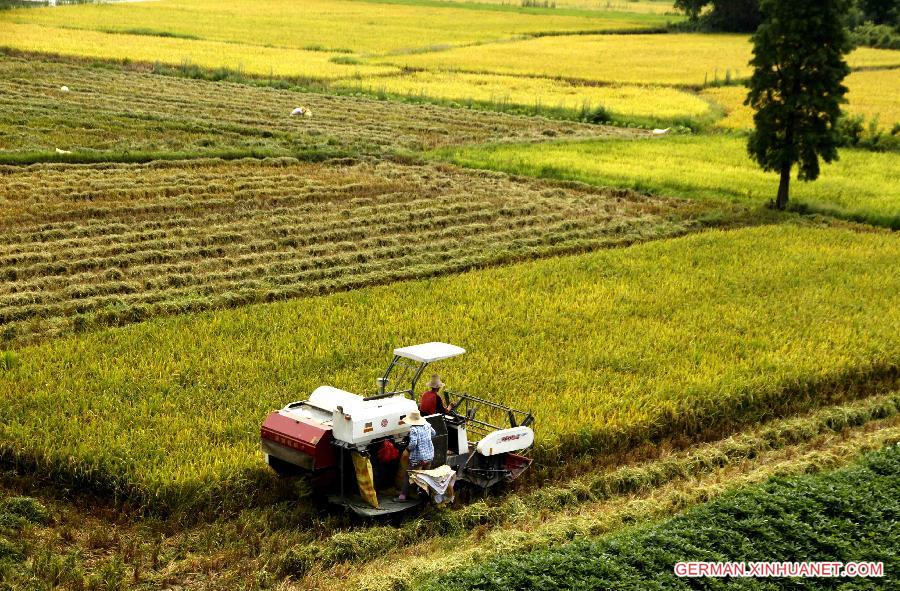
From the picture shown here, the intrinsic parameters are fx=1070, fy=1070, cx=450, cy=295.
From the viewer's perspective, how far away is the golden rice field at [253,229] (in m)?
22.3

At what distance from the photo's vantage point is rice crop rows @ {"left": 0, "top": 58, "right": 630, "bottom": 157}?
3734 cm

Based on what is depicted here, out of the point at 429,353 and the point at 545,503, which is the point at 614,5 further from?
the point at 545,503

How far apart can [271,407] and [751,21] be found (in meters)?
90.7

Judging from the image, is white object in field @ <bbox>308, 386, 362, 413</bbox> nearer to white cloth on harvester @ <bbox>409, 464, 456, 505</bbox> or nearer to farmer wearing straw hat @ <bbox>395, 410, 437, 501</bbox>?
farmer wearing straw hat @ <bbox>395, 410, 437, 501</bbox>

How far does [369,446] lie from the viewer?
1338 centimetres

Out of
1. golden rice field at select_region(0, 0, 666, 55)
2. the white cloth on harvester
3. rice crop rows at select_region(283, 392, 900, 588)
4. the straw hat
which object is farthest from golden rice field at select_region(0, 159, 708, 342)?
golden rice field at select_region(0, 0, 666, 55)

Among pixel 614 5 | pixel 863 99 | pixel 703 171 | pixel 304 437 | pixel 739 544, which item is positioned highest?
pixel 614 5

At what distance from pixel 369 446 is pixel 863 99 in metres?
51.1

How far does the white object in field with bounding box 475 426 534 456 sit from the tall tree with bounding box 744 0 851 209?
22148 mm

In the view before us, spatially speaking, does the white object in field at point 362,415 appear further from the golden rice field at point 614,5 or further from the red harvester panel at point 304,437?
the golden rice field at point 614,5

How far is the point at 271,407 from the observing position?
15906 millimetres

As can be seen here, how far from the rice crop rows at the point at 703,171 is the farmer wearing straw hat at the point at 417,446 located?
23.2m

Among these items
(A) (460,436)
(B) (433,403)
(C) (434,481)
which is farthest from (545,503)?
(B) (433,403)

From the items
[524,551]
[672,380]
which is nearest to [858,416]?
[672,380]
